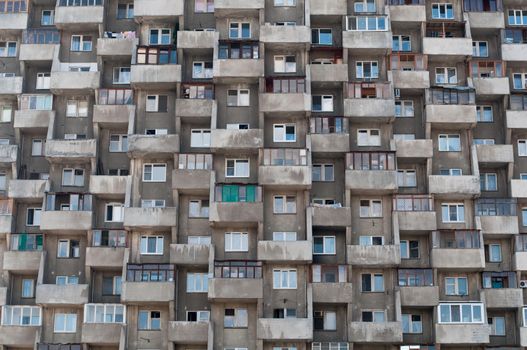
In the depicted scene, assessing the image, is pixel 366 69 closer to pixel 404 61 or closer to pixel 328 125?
pixel 404 61

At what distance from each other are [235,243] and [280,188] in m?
4.60

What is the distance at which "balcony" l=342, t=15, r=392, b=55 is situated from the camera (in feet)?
230

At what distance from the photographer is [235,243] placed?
66375 mm

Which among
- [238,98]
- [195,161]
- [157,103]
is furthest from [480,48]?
[157,103]

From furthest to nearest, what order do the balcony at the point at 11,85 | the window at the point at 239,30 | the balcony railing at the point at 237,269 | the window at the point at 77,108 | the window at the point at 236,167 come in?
the window at the point at 239,30, the balcony at the point at 11,85, the window at the point at 77,108, the window at the point at 236,167, the balcony railing at the point at 237,269

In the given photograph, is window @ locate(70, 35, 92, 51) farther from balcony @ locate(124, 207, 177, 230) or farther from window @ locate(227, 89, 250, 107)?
balcony @ locate(124, 207, 177, 230)

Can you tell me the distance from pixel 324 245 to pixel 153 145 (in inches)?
512

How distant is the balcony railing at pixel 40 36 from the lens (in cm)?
7225

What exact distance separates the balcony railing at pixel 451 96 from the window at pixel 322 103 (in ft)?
21.6

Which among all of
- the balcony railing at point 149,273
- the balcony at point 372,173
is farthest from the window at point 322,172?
the balcony railing at point 149,273

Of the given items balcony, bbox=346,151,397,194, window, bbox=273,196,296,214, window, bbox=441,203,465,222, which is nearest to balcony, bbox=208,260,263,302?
window, bbox=273,196,296,214

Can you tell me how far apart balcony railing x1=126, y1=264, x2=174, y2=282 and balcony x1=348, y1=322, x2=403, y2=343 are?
39.0 feet

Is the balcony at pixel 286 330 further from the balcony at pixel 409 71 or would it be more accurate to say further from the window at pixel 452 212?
the balcony at pixel 409 71

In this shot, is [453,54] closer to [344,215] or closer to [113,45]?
[344,215]
